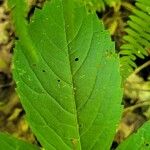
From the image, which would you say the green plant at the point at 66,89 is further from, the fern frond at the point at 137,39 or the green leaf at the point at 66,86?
the fern frond at the point at 137,39

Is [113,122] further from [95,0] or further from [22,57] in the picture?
[95,0]

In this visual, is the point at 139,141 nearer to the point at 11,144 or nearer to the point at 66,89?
the point at 66,89

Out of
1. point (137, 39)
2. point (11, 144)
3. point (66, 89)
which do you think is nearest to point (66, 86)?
point (66, 89)

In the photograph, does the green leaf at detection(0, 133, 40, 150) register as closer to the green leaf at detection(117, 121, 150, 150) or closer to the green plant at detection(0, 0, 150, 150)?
the green plant at detection(0, 0, 150, 150)

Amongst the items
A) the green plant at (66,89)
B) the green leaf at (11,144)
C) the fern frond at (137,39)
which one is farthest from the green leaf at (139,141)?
the fern frond at (137,39)

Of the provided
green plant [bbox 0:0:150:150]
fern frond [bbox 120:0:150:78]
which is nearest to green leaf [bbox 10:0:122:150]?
green plant [bbox 0:0:150:150]
